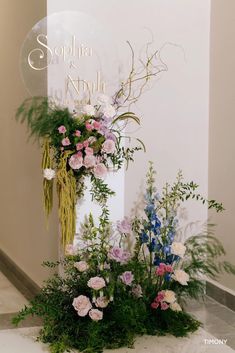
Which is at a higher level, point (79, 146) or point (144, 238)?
point (79, 146)

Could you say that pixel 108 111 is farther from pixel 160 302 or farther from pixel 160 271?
pixel 160 302

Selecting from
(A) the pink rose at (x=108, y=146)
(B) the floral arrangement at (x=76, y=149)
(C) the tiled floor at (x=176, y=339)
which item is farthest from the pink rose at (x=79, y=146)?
(C) the tiled floor at (x=176, y=339)

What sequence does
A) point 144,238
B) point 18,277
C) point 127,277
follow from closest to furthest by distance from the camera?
point 127,277 → point 144,238 → point 18,277

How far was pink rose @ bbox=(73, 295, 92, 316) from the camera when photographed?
2.74m

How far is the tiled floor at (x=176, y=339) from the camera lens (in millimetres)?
2777

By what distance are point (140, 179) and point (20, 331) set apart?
1136 mm

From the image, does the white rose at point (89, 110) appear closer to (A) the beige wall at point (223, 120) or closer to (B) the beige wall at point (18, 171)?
(B) the beige wall at point (18, 171)

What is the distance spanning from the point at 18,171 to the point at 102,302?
5.03ft

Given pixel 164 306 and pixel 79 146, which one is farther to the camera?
pixel 164 306

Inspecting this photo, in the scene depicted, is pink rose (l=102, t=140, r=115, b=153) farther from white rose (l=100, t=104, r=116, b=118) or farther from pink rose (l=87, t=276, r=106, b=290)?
pink rose (l=87, t=276, r=106, b=290)

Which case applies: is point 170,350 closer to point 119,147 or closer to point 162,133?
point 119,147

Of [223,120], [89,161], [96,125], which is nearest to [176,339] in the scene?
[89,161]

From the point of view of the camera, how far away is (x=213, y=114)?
12.0 ft

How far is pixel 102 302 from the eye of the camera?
277 centimetres
